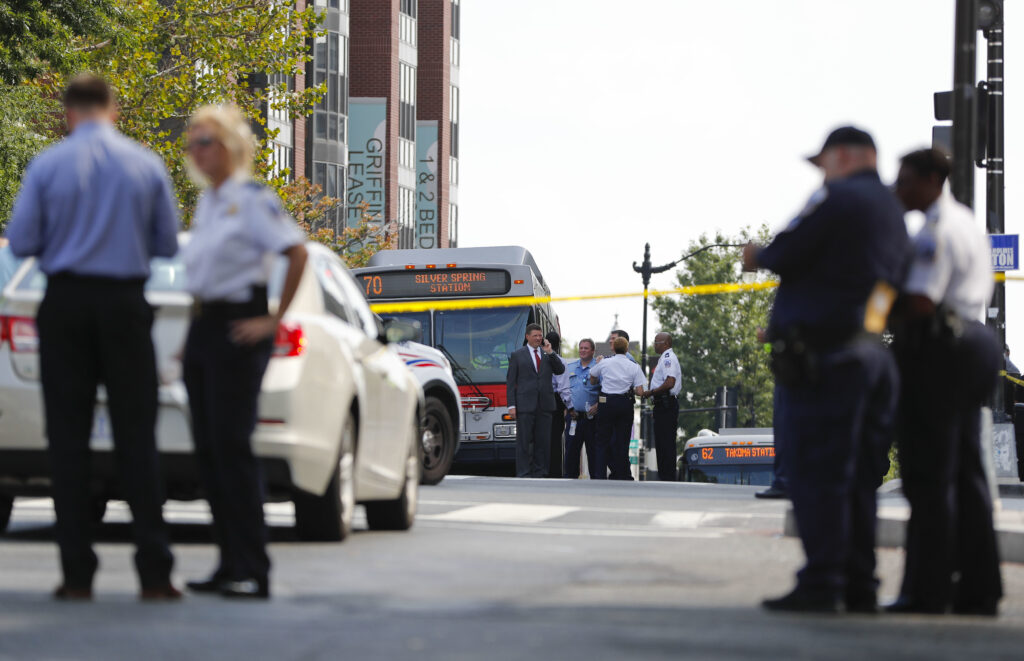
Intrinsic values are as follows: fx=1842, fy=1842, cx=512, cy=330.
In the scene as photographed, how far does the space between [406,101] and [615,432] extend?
188 feet

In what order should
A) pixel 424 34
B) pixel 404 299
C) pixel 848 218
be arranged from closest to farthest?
pixel 848 218 → pixel 404 299 → pixel 424 34

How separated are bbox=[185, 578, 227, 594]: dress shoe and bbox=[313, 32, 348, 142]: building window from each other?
60.1 metres

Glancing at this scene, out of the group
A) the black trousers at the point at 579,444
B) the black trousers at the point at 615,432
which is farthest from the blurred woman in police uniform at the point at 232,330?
the black trousers at the point at 579,444

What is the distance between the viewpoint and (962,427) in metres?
7.07

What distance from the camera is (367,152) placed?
74375mm

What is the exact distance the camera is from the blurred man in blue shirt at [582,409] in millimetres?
23422

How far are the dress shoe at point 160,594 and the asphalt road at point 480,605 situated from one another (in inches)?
4.3

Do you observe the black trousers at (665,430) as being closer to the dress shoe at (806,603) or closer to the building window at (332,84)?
the dress shoe at (806,603)

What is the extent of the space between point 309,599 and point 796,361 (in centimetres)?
199

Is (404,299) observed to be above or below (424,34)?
below

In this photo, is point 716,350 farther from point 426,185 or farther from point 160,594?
point 160,594

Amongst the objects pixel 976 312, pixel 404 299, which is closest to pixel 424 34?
pixel 404 299

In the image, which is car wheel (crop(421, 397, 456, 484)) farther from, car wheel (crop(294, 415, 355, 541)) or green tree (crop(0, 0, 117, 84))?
green tree (crop(0, 0, 117, 84))

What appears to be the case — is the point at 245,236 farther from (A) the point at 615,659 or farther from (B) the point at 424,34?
(B) the point at 424,34
